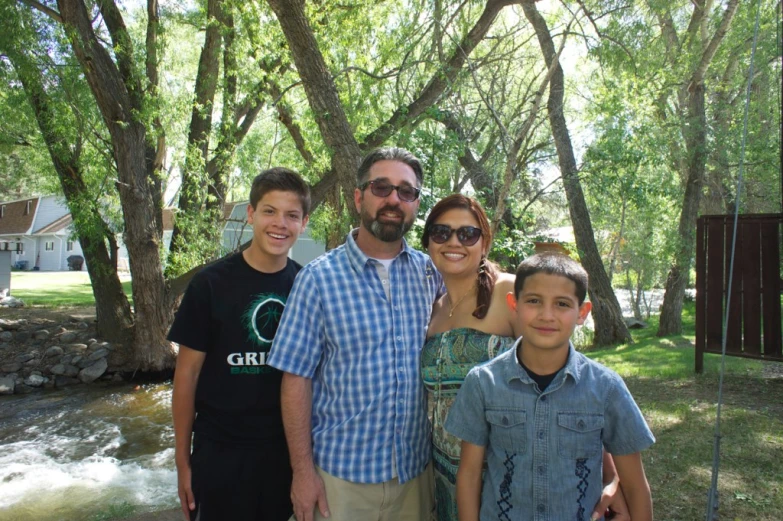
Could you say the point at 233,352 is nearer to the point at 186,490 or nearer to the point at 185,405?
the point at 185,405

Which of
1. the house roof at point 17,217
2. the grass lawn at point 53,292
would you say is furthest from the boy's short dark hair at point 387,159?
the house roof at point 17,217

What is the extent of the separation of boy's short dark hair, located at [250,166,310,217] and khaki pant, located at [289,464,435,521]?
1167 millimetres

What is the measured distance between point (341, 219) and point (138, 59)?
180 inches

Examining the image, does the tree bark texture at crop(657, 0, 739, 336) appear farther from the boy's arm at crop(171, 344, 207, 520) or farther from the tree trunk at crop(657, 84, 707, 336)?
the boy's arm at crop(171, 344, 207, 520)

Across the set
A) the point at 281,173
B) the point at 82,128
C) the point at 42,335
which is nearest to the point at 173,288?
the point at 82,128

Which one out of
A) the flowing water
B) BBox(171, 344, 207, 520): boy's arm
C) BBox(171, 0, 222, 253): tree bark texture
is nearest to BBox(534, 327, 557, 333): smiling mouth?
BBox(171, 344, 207, 520): boy's arm

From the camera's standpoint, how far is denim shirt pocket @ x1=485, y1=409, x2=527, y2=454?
5.91 feet

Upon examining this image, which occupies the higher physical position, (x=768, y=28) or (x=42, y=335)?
(x=768, y=28)

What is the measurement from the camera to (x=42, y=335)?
11719 mm

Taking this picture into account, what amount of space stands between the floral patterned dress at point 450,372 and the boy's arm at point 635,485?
21.0 inches

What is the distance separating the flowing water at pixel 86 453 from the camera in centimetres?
536

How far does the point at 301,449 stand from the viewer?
6.56ft

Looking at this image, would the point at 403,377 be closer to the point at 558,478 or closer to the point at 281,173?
the point at 558,478

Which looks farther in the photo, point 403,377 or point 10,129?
point 10,129
